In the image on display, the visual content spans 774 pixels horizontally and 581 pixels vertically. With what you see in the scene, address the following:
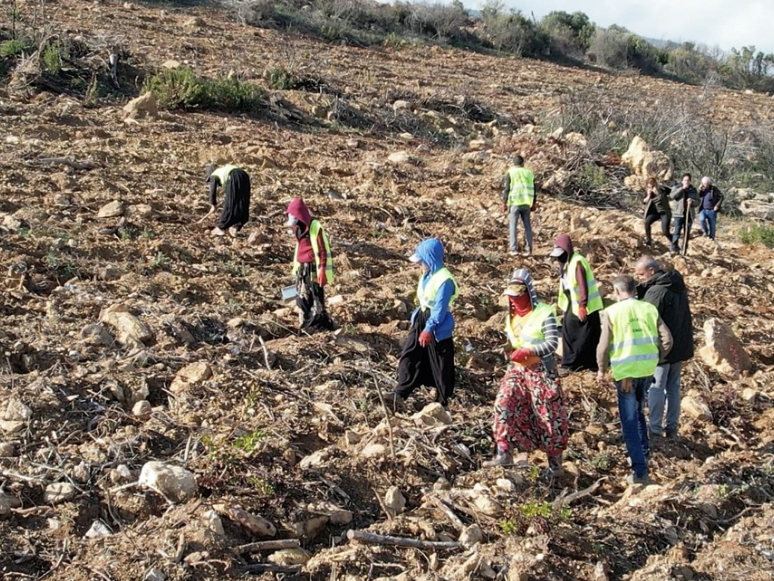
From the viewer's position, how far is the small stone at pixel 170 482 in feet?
13.2

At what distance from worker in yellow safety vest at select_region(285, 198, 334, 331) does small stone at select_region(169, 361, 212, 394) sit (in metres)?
1.22

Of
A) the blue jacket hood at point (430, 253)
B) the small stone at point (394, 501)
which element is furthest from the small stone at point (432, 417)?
the blue jacket hood at point (430, 253)

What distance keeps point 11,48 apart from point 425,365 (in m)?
11.1

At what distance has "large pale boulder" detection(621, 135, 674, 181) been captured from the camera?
14430mm

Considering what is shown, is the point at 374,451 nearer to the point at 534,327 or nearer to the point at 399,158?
the point at 534,327

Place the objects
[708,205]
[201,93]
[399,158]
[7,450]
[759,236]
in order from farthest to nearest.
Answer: [201,93]
[399,158]
[759,236]
[708,205]
[7,450]

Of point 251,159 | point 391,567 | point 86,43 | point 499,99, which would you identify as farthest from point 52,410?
point 499,99

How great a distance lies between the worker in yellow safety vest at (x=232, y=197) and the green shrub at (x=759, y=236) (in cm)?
769

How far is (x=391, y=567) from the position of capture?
373cm

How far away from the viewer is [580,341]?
20.4 feet

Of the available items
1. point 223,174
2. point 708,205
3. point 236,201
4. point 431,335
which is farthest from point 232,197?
point 708,205

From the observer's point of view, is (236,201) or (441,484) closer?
(441,484)

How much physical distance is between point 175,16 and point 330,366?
16.5 m

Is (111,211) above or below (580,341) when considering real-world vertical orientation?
above
